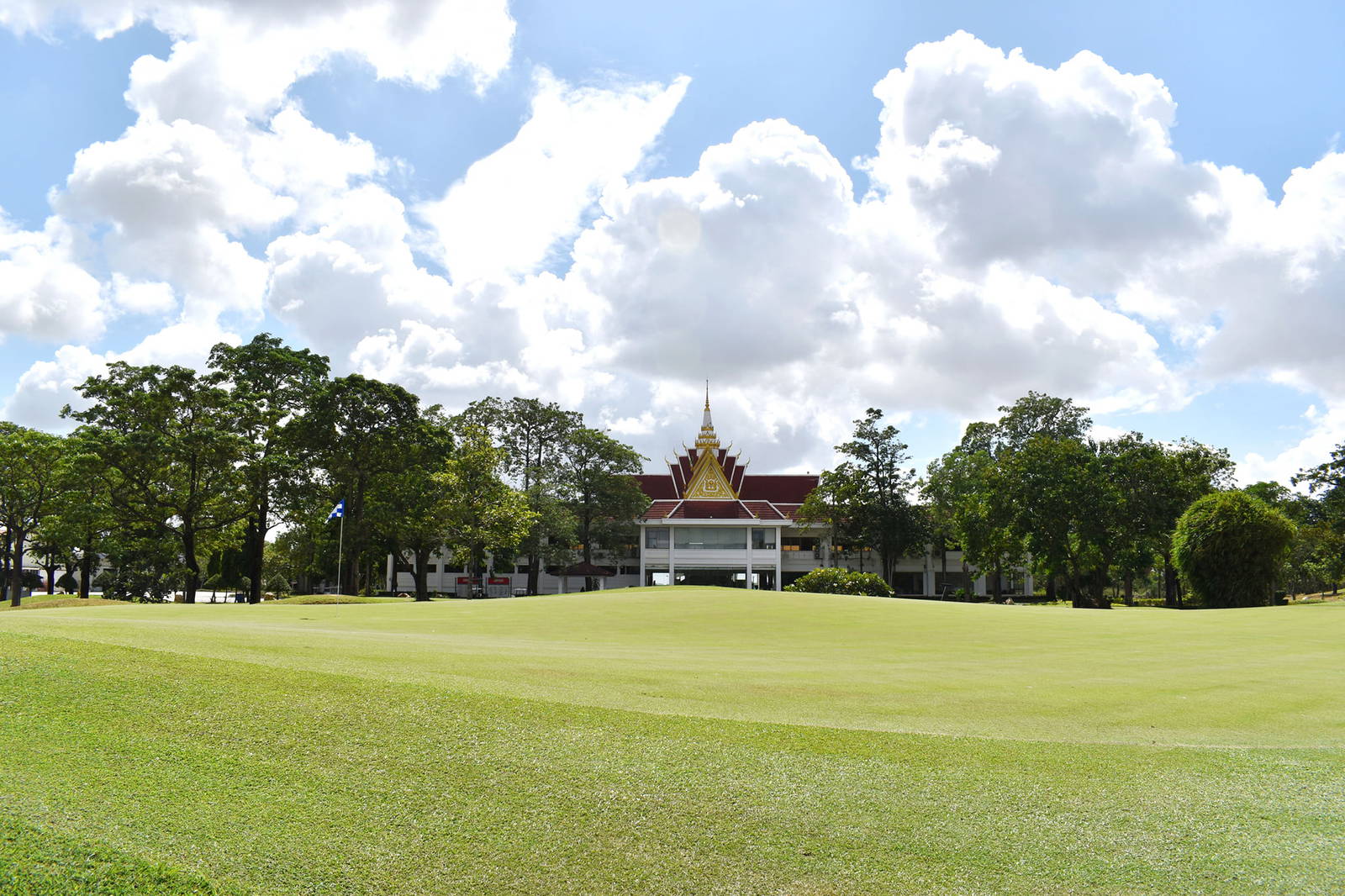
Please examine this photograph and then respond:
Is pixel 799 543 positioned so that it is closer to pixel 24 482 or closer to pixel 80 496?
pixel 80 496

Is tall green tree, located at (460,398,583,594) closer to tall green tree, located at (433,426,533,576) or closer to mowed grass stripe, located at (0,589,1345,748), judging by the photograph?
tall green tree, located at (433,426,533,576)

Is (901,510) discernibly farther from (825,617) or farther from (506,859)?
(506,859)

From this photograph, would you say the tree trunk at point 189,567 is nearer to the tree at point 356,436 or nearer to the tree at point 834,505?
the tree at point 356,436

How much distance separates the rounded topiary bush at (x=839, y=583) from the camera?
44969 millimetres

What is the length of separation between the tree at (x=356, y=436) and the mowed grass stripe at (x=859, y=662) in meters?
22.0

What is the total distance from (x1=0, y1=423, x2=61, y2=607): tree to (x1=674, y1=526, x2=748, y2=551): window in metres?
39.6

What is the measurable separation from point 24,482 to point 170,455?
11155 millimetres

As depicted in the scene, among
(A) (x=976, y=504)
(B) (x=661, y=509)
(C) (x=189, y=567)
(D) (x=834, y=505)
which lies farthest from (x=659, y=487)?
(C) (x=189, y=567)

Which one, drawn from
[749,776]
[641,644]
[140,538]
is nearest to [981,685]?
[749,776]

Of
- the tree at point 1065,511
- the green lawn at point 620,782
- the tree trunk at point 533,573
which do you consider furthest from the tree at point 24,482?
the tree at point 1065,511

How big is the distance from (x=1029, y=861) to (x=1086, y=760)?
2190 millimetres

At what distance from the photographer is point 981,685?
11.6 metres

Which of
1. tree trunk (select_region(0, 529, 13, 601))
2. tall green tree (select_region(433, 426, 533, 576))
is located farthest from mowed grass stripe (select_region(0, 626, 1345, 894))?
tree trunk (select_region(0, 529, 13, 601))

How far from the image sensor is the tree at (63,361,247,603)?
4044 centimetres
